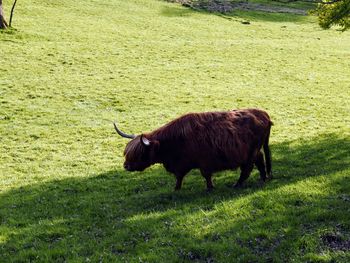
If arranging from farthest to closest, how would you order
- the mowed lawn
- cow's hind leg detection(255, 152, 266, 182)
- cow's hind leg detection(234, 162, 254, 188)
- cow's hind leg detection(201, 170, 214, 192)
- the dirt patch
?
the dirt patch → cow's hind leg detection(255, 152, 266, 182) → cow's hind leg detection(234, 162, 254, 188) → cow's hind leg detection(201, 170, 214, 192) → the mowed lawn

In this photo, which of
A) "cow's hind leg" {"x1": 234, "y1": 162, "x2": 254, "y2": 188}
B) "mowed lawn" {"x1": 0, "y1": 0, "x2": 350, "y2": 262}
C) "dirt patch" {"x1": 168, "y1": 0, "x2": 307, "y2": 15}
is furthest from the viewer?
"dirt patch" {"x1": 168, "y1": 0, "x2": 307, "y2": 15}

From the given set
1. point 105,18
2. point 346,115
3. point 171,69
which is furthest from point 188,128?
point 105,18

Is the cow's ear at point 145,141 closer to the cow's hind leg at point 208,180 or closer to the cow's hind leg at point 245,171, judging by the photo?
the cow's hind leg at point 208,180

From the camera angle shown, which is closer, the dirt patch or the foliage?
the foliage

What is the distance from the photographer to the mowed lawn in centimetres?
954

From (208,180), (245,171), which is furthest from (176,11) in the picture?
(208,180)

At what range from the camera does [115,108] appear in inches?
988

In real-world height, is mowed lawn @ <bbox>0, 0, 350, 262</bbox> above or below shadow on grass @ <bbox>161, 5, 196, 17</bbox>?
below

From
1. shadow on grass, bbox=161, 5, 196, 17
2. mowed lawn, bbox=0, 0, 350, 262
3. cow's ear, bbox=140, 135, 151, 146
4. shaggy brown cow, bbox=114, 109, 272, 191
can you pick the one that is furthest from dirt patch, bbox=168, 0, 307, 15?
cow's ear, bbox=140, 135, 151, 146

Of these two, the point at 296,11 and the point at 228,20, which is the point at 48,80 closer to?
the point at 228,20

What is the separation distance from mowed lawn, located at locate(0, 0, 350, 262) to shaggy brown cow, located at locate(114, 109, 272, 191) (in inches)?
30.0

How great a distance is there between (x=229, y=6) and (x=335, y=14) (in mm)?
44097

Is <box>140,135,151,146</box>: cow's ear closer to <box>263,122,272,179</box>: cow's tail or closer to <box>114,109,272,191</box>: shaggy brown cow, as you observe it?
<box>114,109,272,191</box>: shaggy brown cow

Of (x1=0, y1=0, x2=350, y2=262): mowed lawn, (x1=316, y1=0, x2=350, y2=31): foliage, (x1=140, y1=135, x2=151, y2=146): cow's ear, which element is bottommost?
(x1=0, y1=0, x2=350, y2=262): mowed lawn
